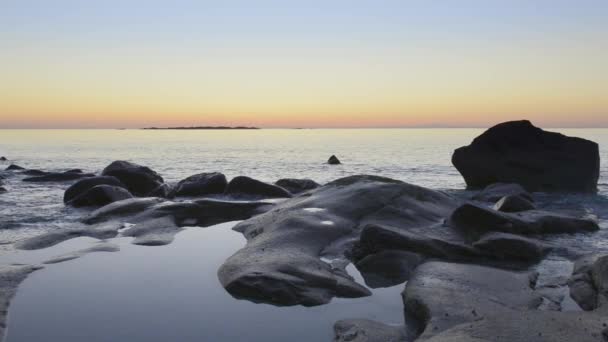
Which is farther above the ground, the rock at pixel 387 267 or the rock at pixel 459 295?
the rock at pixel 459 295

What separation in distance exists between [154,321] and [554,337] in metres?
3.82

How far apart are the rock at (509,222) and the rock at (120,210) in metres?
7.58

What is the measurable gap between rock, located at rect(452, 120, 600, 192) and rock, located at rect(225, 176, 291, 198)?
9.26 meters

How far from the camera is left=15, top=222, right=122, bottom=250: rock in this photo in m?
9.38

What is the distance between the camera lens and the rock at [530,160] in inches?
812

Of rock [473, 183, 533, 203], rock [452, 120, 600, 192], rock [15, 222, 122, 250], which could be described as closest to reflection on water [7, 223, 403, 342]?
rock [15, 222, 122, 250]

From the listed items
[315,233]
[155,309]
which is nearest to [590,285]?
[315,233]

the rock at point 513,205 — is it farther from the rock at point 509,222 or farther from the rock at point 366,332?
the rock at point 366,332

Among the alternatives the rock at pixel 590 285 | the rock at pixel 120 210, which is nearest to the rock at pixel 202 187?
the rock at pixel 120 210

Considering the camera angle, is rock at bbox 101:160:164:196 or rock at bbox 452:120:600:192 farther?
rock at bbox 452:120:600:192

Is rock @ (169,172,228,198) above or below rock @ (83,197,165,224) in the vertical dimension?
below

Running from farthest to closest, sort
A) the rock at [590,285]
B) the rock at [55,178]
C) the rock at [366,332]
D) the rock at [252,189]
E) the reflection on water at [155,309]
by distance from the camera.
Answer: the rock at [55,178], the rock at [252,189], the rock at [590,285], the reflection on water at [155,309], the rock at [366,332]

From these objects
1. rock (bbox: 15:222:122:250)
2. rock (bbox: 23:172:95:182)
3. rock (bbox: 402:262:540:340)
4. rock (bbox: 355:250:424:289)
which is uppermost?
rock (bbox: 402:262:540:340)

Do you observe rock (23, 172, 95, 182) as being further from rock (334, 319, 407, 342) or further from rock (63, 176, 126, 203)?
rock (334, 319, 407, 342)
